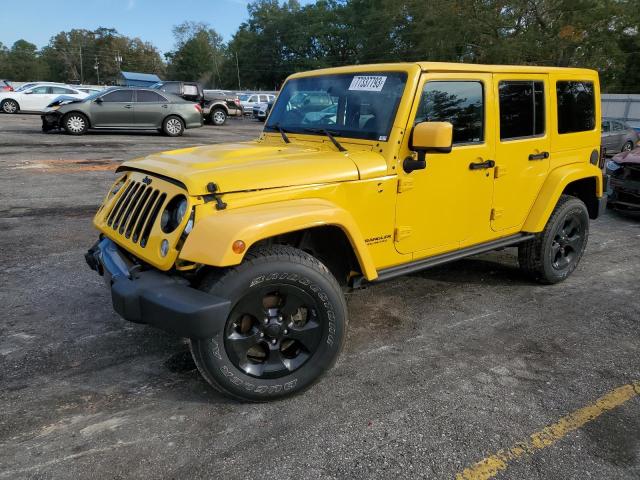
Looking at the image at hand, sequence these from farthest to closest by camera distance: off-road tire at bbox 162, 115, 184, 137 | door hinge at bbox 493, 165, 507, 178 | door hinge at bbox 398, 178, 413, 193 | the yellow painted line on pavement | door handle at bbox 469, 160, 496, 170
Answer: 1. off-road tire at bbox 162, 115, 184, 137
2. door hinge at bbox 493, 165, 507, 178
3. door handle at bbox 469, 160, 496, 170
4. door hinge at bbox 398, 178, 413, 193
5. the yellow painted line on pavement

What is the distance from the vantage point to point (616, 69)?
3538cm

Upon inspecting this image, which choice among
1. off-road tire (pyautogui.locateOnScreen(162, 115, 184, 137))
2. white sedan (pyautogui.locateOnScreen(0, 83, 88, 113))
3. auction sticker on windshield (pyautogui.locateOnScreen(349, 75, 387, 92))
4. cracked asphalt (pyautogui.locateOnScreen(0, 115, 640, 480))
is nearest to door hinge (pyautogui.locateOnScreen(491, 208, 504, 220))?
cracked asphalt (pyautogui.locateOnScreen(0, 115, 640, 480))

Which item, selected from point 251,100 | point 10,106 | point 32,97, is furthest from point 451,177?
point 251,100

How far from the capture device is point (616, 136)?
1638 cm

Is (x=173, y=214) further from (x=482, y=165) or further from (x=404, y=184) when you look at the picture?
(x=482, y=165)

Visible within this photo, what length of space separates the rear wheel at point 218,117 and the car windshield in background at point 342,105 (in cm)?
2166

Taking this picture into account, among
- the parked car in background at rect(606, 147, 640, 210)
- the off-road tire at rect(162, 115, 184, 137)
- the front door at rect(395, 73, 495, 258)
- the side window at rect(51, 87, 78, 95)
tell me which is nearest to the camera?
the front door at rect(395, 73, 495, 258)

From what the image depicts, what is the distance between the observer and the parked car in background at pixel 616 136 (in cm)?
1591

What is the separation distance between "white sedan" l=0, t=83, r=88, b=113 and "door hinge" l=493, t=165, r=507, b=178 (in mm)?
24499

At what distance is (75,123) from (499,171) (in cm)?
1545

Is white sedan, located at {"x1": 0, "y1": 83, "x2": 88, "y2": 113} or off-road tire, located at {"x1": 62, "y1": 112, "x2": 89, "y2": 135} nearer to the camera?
off-road tire, located at {"x1": 62, "y1": 112, "x2": 89, "y2": 135}

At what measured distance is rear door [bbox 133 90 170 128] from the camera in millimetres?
16594

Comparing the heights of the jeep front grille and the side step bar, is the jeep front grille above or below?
above

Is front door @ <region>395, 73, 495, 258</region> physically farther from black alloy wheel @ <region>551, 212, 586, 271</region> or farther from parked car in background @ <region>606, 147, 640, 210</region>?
parked car in background @ <region>606, 147, 640, 210</region>
